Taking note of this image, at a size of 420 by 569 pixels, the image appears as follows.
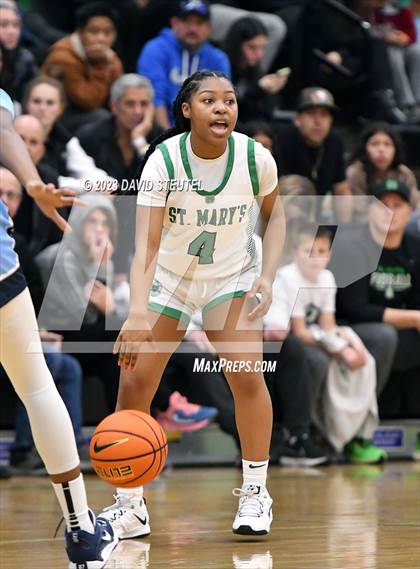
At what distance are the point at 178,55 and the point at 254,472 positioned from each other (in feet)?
19.9

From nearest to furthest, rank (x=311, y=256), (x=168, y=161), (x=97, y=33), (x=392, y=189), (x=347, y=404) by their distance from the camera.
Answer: (x=168, y=161), (x=311, y=256), (x=347, y=404), (x=392, y=189), (x=97, y=33)

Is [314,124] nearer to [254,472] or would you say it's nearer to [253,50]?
[253,50]

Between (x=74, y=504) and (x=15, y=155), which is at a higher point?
(x=15, y=155)

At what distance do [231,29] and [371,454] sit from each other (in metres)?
4.60

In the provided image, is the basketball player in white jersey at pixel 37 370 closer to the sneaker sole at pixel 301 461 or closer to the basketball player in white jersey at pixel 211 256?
the basketball player in white jersey at pixel 211 256

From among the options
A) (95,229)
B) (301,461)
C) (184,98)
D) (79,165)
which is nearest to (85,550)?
(184,98)

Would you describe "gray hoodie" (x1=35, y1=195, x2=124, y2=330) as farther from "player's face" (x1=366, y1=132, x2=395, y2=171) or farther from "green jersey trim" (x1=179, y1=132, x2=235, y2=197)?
"player's face" (x1=366, y1=132, x2=395, y2=171)

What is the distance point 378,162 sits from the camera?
1064cm

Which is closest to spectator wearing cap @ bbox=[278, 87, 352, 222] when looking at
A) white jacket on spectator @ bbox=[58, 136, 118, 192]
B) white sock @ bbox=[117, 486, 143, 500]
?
white jacket on spectator @ bbox=[58, 136, 118, 192]

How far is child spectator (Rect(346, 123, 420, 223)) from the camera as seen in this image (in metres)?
10.6

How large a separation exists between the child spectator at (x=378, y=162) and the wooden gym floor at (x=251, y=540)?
2763 millimetres

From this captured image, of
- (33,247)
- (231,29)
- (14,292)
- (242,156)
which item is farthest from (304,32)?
(14,292)

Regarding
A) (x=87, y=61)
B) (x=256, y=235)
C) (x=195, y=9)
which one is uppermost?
(x=195, y=9)

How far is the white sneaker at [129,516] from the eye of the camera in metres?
5.71
